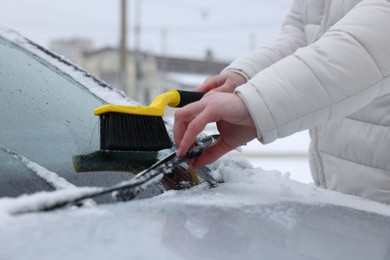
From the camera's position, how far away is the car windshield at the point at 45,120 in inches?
40.6

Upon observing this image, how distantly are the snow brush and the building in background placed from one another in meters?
14.0

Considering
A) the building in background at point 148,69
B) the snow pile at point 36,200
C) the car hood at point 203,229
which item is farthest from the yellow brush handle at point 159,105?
the building in background at point 148,69

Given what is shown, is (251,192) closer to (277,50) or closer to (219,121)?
(219,121)

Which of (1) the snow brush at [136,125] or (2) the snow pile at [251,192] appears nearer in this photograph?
(2) the snow pile at [251,192]

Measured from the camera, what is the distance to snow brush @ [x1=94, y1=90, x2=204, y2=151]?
3.86 feet

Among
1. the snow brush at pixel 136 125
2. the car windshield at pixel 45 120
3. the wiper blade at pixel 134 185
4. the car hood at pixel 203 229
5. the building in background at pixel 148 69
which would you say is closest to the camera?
the car hood at pixel 203 229

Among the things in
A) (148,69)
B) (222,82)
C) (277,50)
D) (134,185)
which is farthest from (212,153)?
(148,69)

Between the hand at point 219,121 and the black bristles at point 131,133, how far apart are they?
0.33ft

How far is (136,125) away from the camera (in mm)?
1208

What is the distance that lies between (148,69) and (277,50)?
23368 millimetres

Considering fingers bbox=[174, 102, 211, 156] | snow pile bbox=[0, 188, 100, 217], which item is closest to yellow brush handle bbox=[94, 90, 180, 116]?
fingers bbox=[174, 102, 211, 156]

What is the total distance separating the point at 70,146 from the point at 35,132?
0.25 feet

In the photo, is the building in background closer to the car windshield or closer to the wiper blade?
the car windshield

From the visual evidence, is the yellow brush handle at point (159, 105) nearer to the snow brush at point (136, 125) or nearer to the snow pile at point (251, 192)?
the snow brush at point (136, 125)
